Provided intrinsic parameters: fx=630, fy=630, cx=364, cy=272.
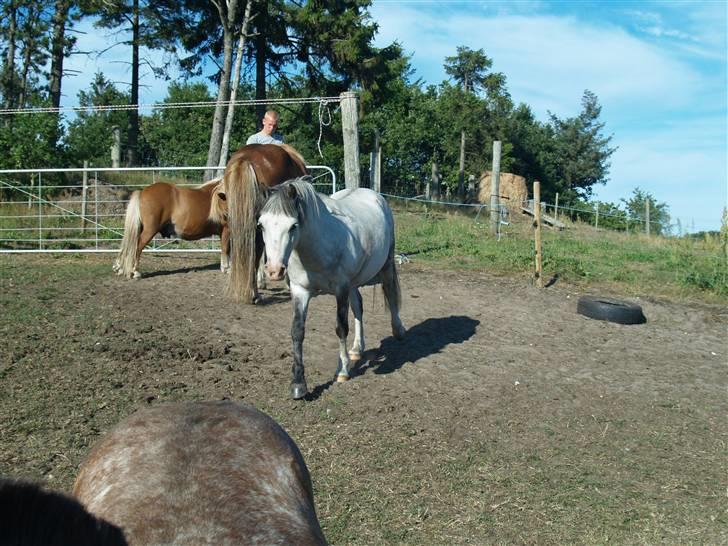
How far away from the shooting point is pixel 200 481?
1713 millimetres

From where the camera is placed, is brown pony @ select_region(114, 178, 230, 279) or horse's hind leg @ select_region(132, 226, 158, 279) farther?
brown pony @ select_region(114, 178, 230, 279)

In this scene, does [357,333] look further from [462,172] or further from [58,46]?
[462,172]

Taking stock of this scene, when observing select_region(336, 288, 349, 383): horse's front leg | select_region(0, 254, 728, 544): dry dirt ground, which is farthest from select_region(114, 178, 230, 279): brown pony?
select_region(336, 288, 349, 383): horse's front leg

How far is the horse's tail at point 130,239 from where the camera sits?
887cm

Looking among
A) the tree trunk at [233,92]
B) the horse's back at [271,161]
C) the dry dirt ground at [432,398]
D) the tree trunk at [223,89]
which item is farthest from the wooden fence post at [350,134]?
the tree trunk at [233,92]

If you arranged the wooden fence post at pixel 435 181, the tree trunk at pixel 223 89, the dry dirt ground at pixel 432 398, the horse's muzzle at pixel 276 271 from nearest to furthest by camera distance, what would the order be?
1. the dry dirt ground at pixel 432 398
2. the horse's muzzle at pixel 276 271
3. the tree trunk at pixel 223 89
4. the wooden fence post at pixel 435 181

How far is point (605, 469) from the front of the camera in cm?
411

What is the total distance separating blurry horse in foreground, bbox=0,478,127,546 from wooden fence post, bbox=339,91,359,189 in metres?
8.43

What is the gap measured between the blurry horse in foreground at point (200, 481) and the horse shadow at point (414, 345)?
10.2 ft

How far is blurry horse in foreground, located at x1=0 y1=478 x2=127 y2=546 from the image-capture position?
136cm

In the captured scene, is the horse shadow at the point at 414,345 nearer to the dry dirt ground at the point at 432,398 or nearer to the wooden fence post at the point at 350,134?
the dry dirt ground at the point at 432,398

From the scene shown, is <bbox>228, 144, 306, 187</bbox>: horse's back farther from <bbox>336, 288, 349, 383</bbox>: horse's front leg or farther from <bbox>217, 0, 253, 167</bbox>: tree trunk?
<bbox>217, 0, 253, 167</bbox>: tree trunk

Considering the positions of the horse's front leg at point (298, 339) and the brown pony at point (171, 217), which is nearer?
the horse's front leg at point (298, 339)

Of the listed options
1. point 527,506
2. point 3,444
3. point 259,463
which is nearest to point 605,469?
point 527,506
